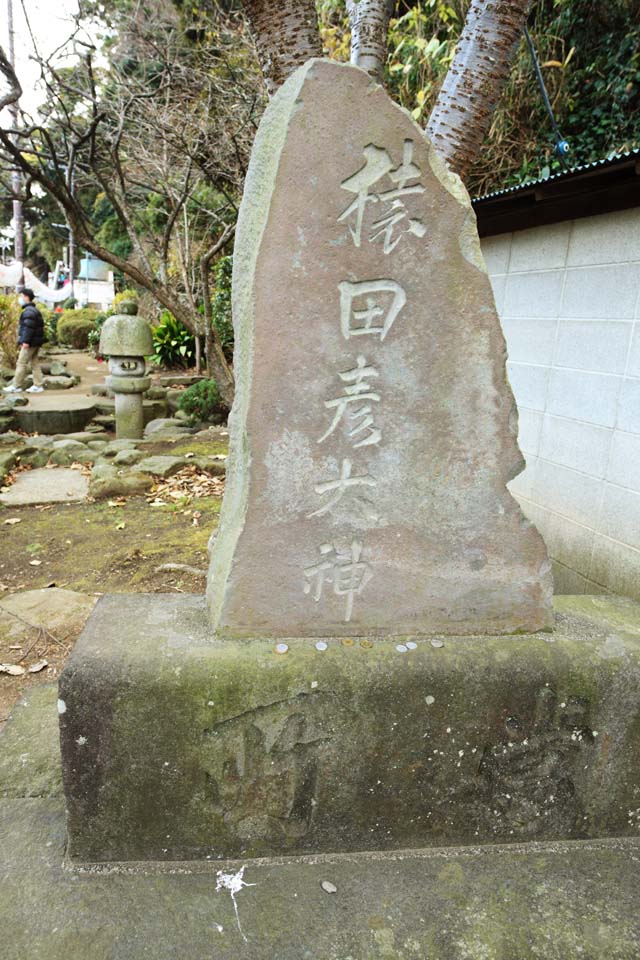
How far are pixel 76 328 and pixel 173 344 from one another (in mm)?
8402

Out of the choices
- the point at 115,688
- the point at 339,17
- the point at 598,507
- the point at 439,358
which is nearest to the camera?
the point at 115,688

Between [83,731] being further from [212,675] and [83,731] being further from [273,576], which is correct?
[273,576]

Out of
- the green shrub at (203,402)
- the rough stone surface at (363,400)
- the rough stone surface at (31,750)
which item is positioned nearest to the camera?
the rough stone surface at (363,400)

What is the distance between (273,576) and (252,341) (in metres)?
0.71

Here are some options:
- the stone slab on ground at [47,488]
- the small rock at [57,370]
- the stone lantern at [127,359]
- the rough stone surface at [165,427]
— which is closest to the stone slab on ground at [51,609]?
the stone slab on ground at [47,488]

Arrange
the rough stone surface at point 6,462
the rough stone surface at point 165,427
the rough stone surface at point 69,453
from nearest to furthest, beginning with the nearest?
the rough stone surface at point 6,462, the rough stone surface at point 69,453, the rough stone surface at point 165,427

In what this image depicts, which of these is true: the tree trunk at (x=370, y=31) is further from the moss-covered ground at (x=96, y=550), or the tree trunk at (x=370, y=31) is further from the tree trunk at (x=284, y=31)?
the moss-covered ground at (x=96, y=550)

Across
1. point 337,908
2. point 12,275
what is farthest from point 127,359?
point 12,275

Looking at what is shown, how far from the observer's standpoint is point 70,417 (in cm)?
910

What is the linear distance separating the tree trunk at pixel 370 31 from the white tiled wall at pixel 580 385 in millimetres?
1360

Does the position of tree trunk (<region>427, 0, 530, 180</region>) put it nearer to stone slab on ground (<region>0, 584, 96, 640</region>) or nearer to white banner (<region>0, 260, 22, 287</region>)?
stone slab on ground (<region>0, 584, 96, 640</region>)

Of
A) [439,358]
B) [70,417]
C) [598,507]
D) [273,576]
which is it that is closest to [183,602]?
[273,576]

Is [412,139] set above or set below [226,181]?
below

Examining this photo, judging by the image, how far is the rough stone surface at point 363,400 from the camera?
1.77 meters
